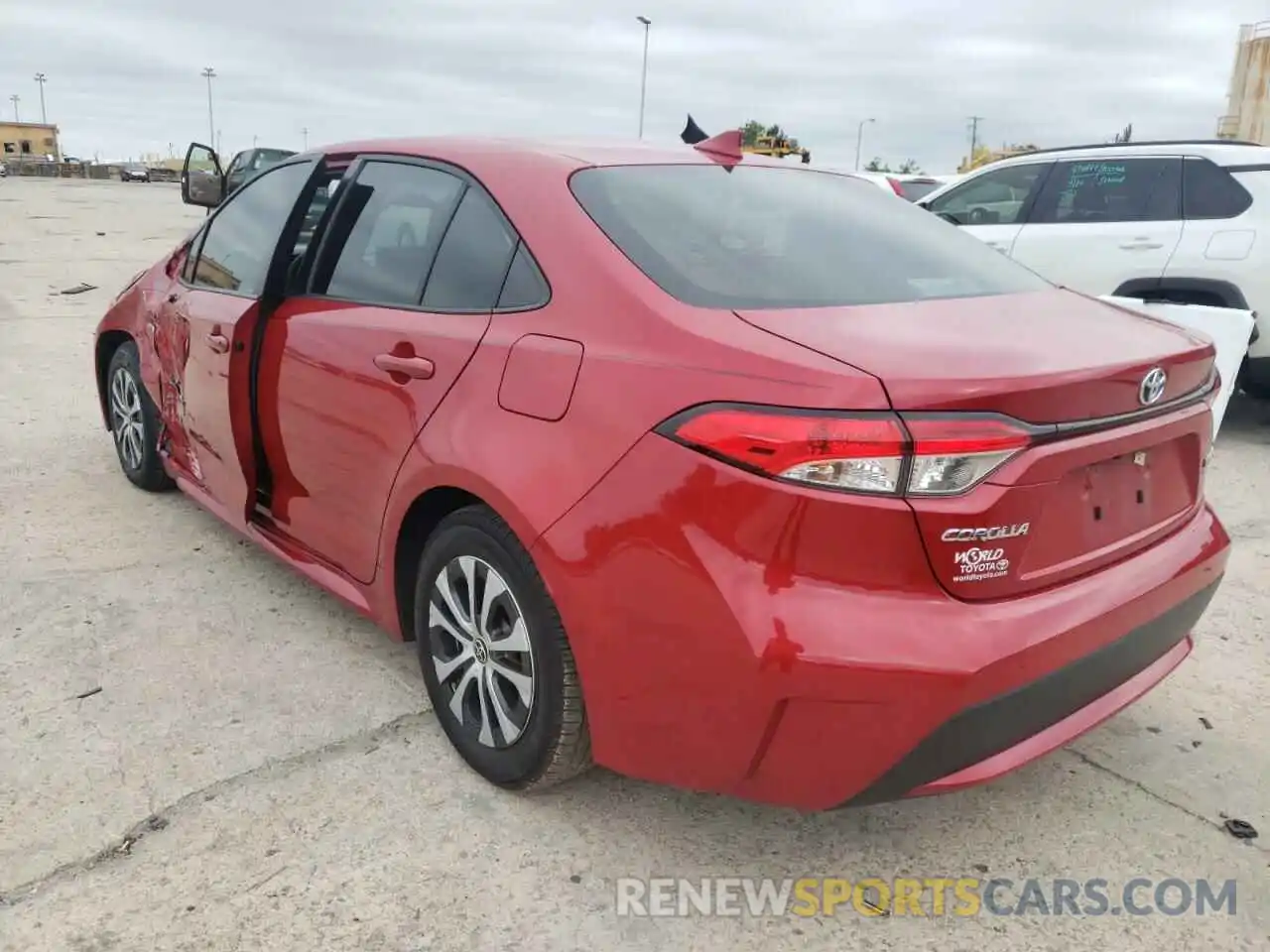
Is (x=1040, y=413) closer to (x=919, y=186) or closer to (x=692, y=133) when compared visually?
(x=692, y=133)

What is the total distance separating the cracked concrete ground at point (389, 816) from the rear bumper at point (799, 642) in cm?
40

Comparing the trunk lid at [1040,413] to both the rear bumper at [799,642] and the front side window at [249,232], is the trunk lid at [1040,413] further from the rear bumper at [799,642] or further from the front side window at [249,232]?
the front side window at [249,232]

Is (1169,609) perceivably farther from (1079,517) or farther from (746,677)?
(746,677)

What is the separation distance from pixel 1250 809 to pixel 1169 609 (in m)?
0.70

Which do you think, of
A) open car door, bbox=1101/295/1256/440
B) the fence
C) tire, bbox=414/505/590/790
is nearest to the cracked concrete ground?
tire, bbox=414/505/590/790

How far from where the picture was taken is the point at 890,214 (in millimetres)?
2979

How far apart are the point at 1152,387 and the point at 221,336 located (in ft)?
9.40

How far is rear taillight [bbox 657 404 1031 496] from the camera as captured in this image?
71.1 inches

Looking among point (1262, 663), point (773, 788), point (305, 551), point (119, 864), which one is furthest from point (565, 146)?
point (1262, 663)

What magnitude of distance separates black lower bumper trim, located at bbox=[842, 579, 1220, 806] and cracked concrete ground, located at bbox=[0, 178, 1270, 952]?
0.45m

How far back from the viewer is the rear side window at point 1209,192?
6.03 metres

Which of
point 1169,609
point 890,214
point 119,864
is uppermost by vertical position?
point 890,214

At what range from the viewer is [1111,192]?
6582 millimetres

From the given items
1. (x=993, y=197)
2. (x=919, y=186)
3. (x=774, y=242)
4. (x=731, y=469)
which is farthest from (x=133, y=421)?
(x=919, y=186)
